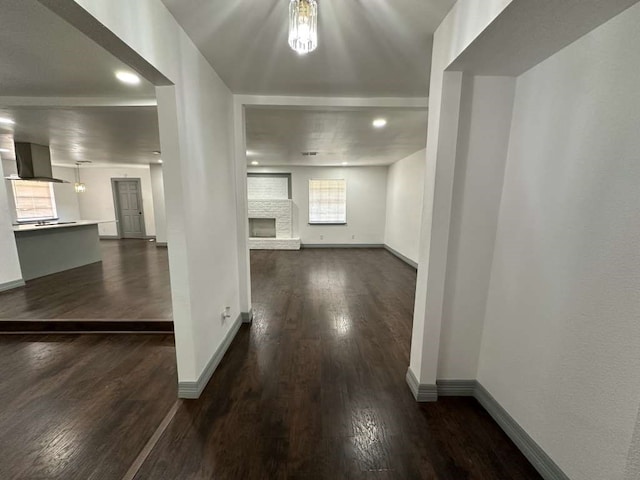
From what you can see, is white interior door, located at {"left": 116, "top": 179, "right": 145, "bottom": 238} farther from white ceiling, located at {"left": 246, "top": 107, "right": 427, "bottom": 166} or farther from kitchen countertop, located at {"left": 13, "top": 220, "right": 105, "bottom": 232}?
white ceiling, located at {"left": 246, "top": 107, "right": 427, "bottom": 166}

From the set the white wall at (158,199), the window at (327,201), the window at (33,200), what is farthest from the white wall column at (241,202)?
the window at (33,200)

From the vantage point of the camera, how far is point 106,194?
8.61 meters

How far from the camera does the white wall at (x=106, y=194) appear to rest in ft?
27.8

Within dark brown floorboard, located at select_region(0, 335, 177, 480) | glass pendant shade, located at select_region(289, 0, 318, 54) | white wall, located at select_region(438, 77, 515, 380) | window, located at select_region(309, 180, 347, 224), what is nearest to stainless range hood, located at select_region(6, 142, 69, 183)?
dark brown floorboard, located at select_region(0, 335, 177, 480)

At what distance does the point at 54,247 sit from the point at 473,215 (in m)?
6.79

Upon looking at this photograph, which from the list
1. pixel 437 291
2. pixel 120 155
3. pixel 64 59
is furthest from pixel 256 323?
pixel 120 155

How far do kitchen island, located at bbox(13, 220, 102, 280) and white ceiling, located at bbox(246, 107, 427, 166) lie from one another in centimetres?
390

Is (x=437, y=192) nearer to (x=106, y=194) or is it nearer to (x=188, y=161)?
(x=188, y=161)

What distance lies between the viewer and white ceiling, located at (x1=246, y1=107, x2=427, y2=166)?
3102mm

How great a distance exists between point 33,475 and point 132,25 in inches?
92.9

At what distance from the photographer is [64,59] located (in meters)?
1.92

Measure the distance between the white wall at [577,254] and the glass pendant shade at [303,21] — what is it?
1.27 meters

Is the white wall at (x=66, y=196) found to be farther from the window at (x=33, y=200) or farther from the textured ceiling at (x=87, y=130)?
the textured ceiling at (x=87, y=130)

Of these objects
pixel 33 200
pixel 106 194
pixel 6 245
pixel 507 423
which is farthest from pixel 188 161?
pixel 33 200
